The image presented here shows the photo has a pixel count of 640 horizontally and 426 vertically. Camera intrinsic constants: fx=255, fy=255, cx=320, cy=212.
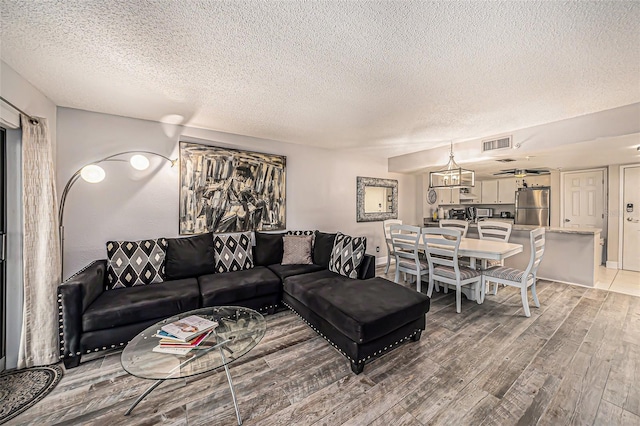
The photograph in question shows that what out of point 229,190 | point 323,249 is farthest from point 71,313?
point 323,249

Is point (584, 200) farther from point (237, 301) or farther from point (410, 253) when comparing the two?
point (237, 301)

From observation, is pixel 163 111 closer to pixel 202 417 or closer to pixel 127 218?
pixel 127 218

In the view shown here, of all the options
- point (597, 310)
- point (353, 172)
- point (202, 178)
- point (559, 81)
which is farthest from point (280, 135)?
point (597, 310)

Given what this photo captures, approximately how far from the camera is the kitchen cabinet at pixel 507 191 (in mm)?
6273

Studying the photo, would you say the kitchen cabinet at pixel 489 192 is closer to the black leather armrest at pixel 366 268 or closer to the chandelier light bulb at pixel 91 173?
the black leather armrest at pixel 366 268

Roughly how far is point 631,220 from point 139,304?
7.91m

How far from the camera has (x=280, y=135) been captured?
12.8ft

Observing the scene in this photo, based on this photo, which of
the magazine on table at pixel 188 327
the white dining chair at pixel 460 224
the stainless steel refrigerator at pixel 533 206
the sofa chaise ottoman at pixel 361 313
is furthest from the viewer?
the stainless steel refrigerator at pixel 533 206

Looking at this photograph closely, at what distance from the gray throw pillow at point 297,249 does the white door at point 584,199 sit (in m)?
5.84

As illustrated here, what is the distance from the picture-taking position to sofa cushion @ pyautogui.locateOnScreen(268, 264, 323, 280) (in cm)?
314

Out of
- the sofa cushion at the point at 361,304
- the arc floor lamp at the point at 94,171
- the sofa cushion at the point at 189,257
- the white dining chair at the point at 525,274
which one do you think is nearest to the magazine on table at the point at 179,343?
the sofa cushion at the point at 361,304

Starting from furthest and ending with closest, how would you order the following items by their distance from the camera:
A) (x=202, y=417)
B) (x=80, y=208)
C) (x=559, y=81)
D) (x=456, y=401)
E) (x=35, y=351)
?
(x=80, y=208)
(x=559, y=81)
(x=35, y=351)
(x=456, y=401)
(x=202, y=417)

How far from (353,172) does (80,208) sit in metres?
4.18

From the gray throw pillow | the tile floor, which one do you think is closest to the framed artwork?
the gray throw pillow
